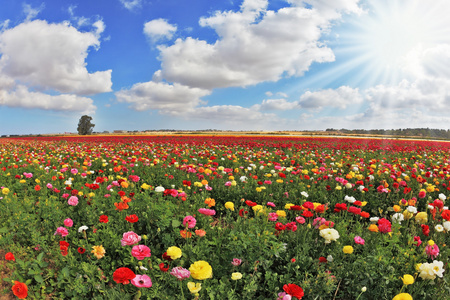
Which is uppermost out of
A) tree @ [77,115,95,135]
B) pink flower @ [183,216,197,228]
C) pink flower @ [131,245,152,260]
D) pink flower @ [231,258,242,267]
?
tree @ [77,115,95,135]

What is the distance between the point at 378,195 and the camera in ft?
17.8

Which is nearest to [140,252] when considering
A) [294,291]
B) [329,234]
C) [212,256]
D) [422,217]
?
[212,256]

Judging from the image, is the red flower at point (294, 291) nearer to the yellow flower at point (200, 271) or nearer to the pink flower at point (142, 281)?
the yellow flower at point (200, 271)

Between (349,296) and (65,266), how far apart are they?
315 centimetres

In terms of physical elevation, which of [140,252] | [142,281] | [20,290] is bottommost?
[20,290]

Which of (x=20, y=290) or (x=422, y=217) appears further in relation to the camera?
(x=422, y=217)

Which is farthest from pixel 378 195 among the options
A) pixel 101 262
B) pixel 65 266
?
pixel 65 266

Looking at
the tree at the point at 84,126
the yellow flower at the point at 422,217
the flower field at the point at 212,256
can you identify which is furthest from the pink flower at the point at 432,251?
the tree at the point at 84,126

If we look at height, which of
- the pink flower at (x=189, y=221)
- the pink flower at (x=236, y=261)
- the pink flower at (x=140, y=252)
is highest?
the pink flower at (x=189, y=221)

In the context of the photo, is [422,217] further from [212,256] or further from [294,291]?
[212,256]

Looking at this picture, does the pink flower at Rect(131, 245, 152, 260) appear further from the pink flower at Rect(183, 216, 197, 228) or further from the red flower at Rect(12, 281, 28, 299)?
the red flower at Rect(12, 281, 28, 299)

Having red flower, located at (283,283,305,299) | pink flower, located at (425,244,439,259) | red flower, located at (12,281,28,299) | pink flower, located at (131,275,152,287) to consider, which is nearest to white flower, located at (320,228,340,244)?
red flower, located at (283,283,305,299)

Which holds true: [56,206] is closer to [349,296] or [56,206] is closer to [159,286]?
[159,286]

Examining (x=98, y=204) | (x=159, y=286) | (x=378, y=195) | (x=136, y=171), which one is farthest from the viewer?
(x=136, y=171)
